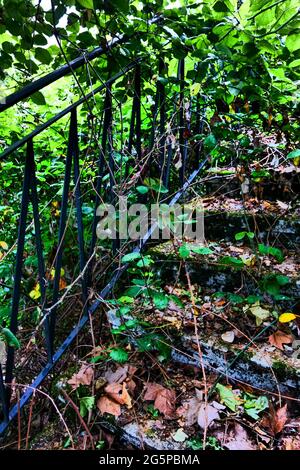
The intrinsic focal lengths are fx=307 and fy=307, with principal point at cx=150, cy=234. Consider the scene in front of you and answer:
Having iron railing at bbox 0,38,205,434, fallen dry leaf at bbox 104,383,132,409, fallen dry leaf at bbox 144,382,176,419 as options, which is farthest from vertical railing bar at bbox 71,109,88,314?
fallen dry leaf at bbox 144,382,176,419

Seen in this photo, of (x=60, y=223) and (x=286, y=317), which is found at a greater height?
(x=60, y=223)

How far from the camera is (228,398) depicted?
4.10 ft

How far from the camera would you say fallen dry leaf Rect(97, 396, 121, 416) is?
1267 mm

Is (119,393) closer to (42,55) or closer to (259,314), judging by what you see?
(259,314)

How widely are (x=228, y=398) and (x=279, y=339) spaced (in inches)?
14.0

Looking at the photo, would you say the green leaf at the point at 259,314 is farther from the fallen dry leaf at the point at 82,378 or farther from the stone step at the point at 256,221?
the fallen dry leaf at the point at 82,378

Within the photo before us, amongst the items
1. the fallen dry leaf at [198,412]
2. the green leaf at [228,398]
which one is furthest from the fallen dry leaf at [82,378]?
the green leaf at [228,398]

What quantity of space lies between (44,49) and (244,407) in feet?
6.12

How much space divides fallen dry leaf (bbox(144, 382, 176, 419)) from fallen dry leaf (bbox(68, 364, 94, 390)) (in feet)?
0.86

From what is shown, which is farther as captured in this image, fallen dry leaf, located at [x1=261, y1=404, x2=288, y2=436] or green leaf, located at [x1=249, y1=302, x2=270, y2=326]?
green leaf, located at [x1=249, y1=302, x2=270, y2=326]

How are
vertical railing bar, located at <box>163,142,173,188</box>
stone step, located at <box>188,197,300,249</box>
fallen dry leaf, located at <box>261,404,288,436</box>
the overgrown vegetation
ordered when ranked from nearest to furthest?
1. fallen dry leaf, located at <box>261,404,288,436</box>
2. the overgrown vegetation
3. stone step, located at <box>188,197,300,249</box>
4. vertical railing bar, located at <box>163,142,173,188</box>

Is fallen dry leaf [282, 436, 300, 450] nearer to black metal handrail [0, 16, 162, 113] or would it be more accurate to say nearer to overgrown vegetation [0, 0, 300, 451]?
overgrown vegetation [0, 0, 300, 451]

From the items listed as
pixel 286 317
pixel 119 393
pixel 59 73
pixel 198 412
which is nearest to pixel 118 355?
pixel 119 393
